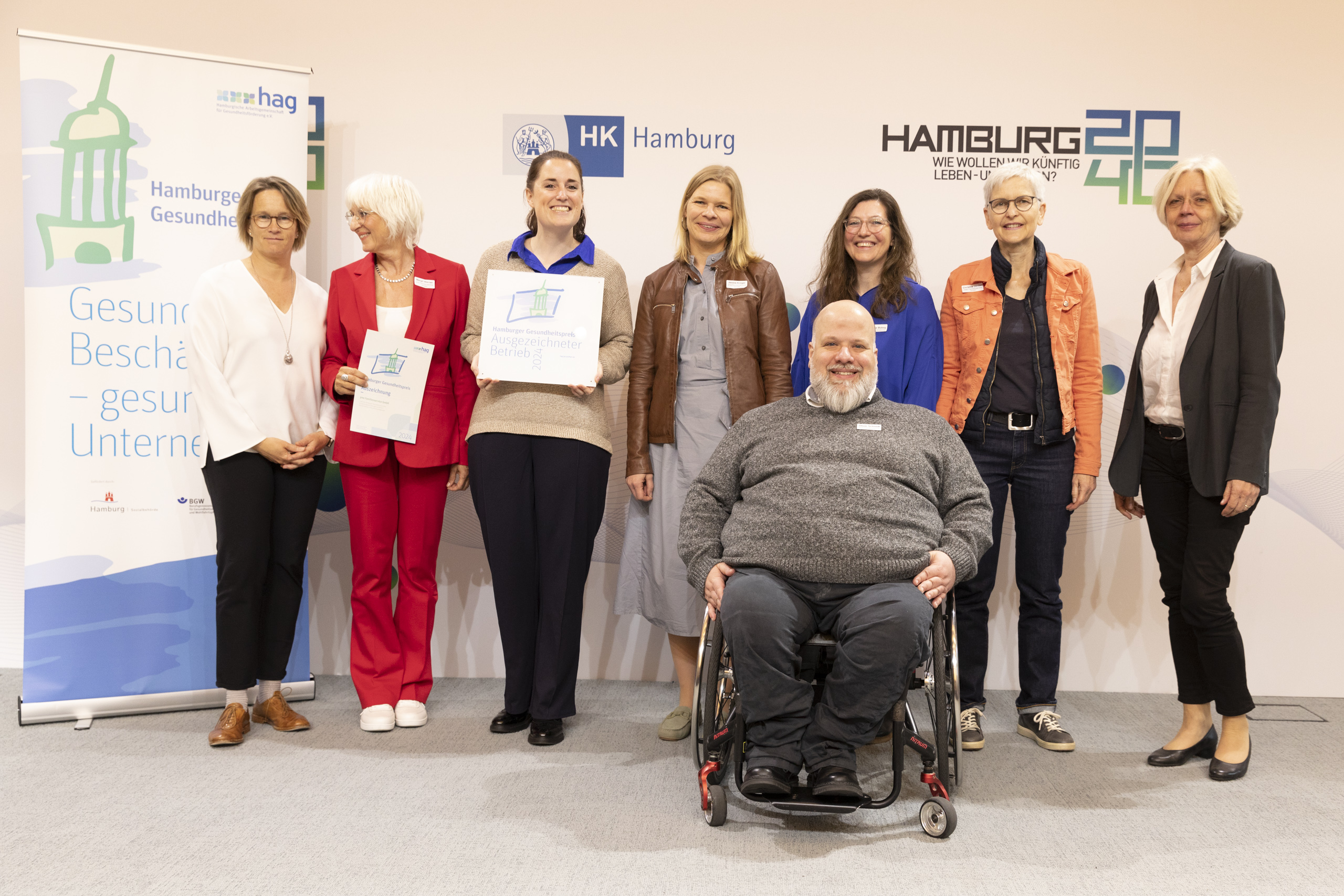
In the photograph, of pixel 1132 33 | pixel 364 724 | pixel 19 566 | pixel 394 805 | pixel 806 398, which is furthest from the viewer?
pixel 19 566

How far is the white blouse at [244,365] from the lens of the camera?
8.79 feet

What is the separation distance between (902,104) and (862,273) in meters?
1.04

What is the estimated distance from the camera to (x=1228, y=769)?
252 centimetres

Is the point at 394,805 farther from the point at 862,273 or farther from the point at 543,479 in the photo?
the point at 862,273

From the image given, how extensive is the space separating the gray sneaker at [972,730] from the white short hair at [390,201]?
2378 millimetres

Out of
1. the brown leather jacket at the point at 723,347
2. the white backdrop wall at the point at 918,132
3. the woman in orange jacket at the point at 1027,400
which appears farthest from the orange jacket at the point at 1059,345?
the white backdrop wall at the point at 918,132

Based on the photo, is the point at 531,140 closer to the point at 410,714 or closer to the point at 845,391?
the point at 845,391

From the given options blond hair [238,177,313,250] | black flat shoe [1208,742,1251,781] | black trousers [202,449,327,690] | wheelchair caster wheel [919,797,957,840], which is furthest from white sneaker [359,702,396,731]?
black flat shoe [1208,742,1251,781]

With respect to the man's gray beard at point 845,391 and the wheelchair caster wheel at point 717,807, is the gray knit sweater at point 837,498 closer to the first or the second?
the man's gray beard at point 845,391

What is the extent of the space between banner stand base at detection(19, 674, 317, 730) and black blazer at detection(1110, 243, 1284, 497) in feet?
10.0

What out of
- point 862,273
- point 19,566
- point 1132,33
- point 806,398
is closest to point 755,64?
point 862,273

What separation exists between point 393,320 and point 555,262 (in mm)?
564

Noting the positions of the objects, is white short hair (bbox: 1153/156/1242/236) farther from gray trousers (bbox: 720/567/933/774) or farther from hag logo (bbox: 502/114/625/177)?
hag logo (bbox: 502/114/625/177)

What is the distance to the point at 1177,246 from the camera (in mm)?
3398
